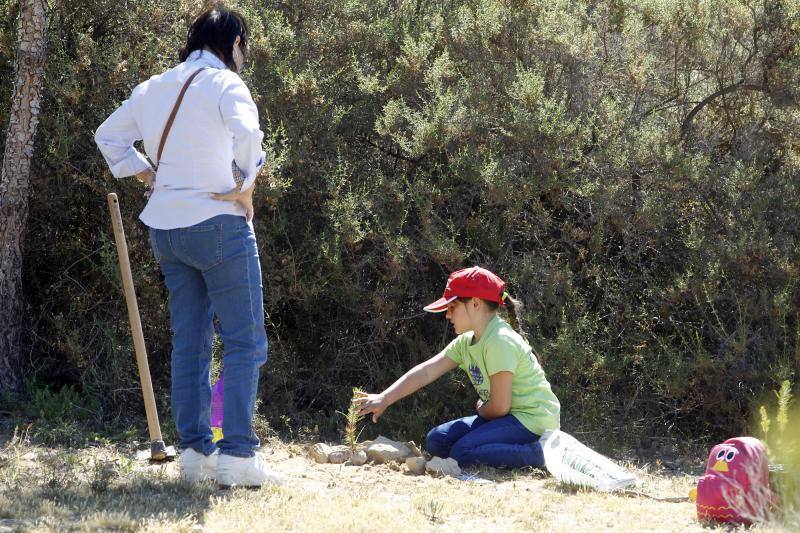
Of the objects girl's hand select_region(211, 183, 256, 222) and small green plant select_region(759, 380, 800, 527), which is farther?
girl's hand select_region(211, 183, 256, 222)

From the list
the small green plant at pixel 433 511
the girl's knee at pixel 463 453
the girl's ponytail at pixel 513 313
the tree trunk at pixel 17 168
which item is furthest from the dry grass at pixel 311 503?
the tree trunk at pixel 17 168

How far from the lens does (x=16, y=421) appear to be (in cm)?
518

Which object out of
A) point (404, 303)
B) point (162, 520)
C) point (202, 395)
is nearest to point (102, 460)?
point (202, 395)

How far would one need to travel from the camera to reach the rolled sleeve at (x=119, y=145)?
3.98 meters

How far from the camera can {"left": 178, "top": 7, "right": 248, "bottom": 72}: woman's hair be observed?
3.88m

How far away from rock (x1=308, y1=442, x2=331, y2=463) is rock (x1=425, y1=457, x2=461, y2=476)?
562 mm

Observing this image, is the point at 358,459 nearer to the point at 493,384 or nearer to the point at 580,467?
the point at 493,384

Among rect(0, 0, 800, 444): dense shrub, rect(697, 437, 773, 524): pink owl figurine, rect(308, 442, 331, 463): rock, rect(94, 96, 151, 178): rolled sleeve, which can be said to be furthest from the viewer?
rect(0, 0, 800, 444): dense shrub

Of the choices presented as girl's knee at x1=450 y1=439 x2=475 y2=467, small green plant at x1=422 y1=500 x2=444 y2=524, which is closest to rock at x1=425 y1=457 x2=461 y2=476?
girl's knee at x1=450 y1=439 x2=475 y2=467

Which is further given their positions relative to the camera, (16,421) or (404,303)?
(404,303)

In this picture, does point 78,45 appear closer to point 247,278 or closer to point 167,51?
point 167,51

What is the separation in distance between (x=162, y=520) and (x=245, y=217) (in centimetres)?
123

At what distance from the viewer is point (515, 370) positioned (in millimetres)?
4762

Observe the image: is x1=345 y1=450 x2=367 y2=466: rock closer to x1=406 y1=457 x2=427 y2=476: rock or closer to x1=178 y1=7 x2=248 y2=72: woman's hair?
x1=406 y1=457 x2=427 y2=476: rock
